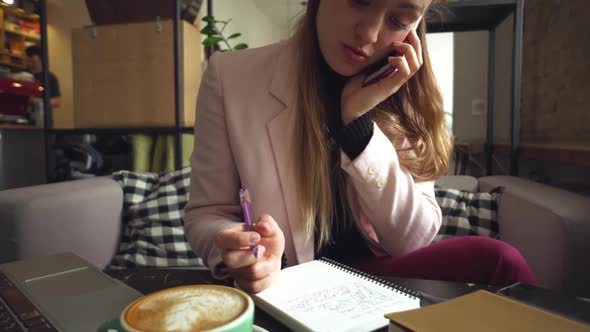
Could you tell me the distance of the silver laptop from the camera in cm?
37

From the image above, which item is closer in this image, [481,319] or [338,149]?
[481,319]

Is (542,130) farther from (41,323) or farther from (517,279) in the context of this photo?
(41,323)

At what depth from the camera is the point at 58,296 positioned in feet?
1.41

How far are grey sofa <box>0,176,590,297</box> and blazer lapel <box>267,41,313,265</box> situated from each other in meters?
0.59

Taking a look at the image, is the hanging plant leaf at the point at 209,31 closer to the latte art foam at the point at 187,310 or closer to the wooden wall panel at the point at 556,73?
the wooden wall panel at the point at 556,73

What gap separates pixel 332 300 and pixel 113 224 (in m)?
1.06

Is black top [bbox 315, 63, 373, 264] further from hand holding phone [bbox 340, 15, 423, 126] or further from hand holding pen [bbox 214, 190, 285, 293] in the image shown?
hand holding pen [bbox 214, 190, 285, 293]

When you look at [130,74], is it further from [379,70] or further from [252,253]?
[252,253]

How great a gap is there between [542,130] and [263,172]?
1.58 m

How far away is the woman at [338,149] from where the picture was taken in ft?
2.25

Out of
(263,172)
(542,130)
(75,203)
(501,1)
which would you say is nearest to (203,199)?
(263,172)

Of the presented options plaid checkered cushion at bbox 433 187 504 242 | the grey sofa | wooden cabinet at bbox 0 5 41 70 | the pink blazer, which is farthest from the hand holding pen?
wooden cabinet at bbox 0 5 41 70

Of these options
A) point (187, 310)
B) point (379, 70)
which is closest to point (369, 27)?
point (379, 70)

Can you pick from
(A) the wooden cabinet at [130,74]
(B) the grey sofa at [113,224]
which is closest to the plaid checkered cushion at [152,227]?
(B) the grey sofa at [113,224]
